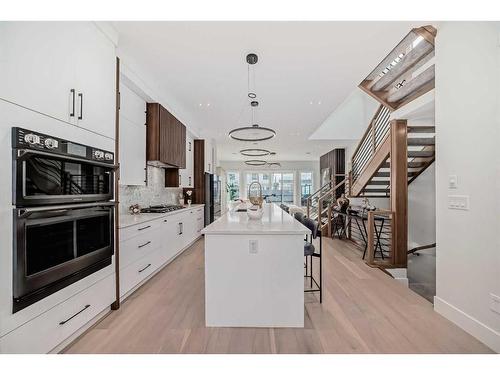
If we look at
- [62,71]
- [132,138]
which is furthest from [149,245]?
[62,71]

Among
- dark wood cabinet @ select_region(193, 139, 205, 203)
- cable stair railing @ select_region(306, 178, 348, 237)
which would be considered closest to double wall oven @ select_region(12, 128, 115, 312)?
cable stair railing @ select_region(306, 178, 348, 237)

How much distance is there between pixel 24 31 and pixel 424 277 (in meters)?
5.41

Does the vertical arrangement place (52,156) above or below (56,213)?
above

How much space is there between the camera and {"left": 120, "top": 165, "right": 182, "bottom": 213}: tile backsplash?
3.62m

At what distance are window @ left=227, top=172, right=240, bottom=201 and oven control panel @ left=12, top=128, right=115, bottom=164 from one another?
1082cm

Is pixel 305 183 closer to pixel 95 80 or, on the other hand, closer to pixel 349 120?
pixel 349 120

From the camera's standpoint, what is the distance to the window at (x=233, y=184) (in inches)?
512

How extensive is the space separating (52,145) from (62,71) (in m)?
0.58

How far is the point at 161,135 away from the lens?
12.5ft

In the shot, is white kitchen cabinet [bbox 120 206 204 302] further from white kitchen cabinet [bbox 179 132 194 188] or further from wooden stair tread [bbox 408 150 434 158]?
wooden stair tread [bbox 408 150 434 158]

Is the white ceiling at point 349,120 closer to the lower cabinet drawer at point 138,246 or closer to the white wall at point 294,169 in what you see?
the white wall at point 294,169

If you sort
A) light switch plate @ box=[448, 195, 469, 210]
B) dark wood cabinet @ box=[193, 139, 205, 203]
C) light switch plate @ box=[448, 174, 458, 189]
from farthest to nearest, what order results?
dark wood cabinet @ box=[193, 139, 205, 203], light switch plate @ box=[448, 174, 458, 189], light switch plate @ box=[448, 195, 469, 210]
